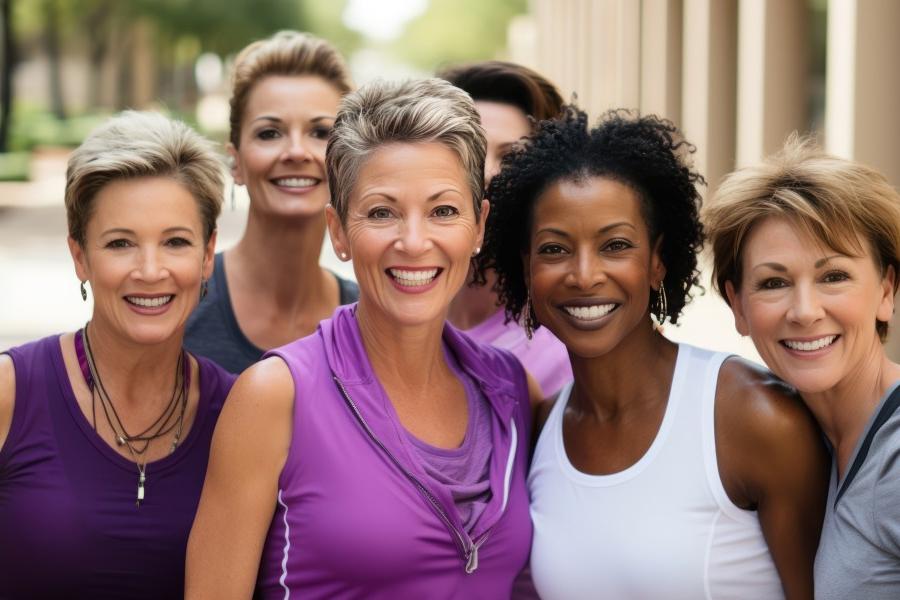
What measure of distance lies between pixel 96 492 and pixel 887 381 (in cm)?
239

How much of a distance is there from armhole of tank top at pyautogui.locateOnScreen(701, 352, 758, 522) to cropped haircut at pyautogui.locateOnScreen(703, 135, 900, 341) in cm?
32

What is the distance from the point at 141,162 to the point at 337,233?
2.28 ft

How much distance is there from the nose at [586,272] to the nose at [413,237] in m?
0.49

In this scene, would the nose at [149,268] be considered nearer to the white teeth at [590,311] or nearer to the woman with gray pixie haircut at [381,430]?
the woman with gray pixie haircut at [381,430]

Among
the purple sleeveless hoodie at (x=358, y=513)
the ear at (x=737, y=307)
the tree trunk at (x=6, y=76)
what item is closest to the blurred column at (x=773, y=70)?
the ear at (x=737, y=307)

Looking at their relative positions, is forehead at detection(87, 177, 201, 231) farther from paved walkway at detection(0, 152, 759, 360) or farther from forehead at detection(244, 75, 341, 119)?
paved walkway at detection(0, 152, 759, 360)

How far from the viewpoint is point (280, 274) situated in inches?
208

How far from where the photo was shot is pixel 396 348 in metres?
3.62

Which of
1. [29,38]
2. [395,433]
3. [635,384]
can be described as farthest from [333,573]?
[29,38]

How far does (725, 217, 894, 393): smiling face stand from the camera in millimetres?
3369

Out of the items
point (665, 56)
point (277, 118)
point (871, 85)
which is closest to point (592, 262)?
point (277, 118)

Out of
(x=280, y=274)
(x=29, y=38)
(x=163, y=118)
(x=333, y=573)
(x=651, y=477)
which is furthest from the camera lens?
(x=29, y=38)

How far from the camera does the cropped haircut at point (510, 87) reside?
16.8 ft

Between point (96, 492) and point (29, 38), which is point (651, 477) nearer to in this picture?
point (96, 492)
